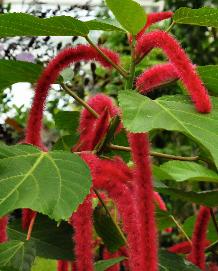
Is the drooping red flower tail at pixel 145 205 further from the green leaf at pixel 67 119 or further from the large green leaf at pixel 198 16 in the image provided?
the green leaf at pixel 67 119

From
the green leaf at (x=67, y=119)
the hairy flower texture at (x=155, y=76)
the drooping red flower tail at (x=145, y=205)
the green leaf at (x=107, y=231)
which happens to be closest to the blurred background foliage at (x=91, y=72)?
the green leaf at (x=67, y=119)

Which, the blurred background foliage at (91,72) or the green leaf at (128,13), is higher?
the blurred background foliage at (91,72)

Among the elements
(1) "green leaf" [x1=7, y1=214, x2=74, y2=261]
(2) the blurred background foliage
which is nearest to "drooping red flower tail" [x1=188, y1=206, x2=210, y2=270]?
(1) "green leaf" [x1=7, y1=214, x2=74, y2=261]

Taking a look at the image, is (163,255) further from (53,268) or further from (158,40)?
(53,268)

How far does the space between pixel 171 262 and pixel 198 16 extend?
1.55 ft

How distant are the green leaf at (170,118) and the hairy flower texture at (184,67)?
0.06ft

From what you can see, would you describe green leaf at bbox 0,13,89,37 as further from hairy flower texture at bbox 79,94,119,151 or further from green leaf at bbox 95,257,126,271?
green leaf at bbox 95,257,126,271

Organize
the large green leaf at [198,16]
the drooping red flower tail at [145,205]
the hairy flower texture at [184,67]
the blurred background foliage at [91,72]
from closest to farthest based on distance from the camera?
the drooping red flower tail at [145,205]
the hairy flower texture at [184,67]
the large green leaf at [198,16]
the blurred background foliage at [91,72]

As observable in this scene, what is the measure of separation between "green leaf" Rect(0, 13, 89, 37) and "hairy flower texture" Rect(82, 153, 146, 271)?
21 centimetres

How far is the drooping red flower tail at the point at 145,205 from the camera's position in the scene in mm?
789

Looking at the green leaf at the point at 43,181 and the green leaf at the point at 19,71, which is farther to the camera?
the green leaf at the point at 19,71

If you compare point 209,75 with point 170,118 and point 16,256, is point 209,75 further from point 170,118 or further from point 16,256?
point 16,256

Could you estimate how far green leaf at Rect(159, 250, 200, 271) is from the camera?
114 cm

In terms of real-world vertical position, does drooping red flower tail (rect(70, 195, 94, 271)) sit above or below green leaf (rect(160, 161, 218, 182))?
below
